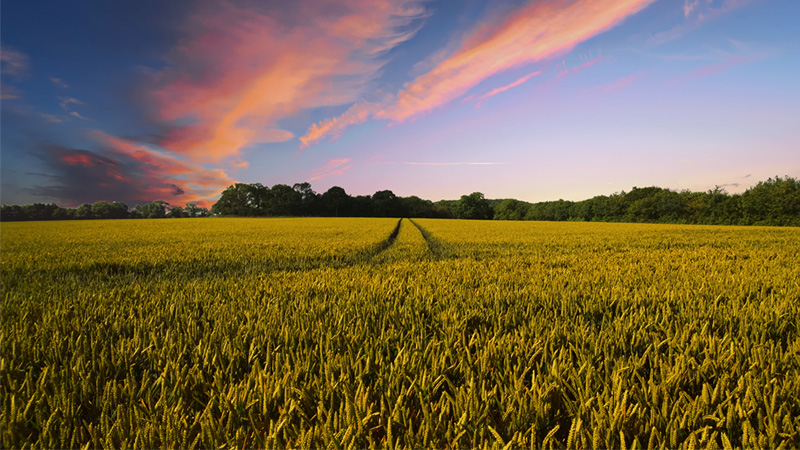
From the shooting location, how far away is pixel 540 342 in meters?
2.15

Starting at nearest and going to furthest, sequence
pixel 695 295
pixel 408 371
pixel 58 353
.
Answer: pixel 408 371 → pixel 58 353 → pixel 695 295

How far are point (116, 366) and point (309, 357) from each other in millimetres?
1239

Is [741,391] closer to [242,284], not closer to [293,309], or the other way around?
[293,309]

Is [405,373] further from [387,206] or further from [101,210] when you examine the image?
[101,210]

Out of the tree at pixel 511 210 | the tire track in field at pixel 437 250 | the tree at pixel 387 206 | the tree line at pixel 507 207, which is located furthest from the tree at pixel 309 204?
the tire track in field at pixel 437 250

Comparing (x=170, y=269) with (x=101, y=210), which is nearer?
(x=170, y=269)

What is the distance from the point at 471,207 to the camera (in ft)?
400

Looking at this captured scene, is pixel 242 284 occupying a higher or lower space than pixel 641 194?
lower

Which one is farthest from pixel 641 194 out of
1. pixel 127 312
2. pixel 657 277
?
pixel 127 312

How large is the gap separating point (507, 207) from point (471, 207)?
1836 centimetres

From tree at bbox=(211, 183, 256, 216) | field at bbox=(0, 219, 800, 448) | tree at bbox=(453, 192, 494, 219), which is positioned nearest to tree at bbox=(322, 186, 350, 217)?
tree at bbox=(211, 183, 256, 216)

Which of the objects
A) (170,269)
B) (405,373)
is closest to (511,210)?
(170,269)

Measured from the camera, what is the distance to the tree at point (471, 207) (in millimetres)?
121625

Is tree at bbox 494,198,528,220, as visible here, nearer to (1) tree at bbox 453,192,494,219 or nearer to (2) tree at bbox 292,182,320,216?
(1) tree at bbox 453,192,494,219
